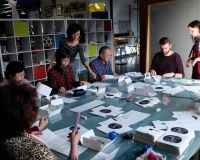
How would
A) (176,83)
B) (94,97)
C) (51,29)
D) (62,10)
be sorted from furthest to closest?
1. (62,10)
2. (51,29)
3. (176,83)
4. (94,97)

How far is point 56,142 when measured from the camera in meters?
1.40

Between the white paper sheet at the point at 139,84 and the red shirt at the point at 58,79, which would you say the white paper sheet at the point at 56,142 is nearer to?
the red shirt at the point at 58,79

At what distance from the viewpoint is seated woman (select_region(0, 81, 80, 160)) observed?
3.20ft

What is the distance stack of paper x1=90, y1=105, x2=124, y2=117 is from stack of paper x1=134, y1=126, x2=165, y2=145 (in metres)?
0.45

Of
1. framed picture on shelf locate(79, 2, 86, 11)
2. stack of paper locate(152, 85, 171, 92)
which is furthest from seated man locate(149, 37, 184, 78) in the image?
framed picture on shelf locate(79, 2, 86, 11)

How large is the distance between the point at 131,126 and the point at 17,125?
839mm

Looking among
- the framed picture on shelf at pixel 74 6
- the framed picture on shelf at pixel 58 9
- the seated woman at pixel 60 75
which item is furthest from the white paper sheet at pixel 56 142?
the framed picture on shelf at pixel 58 9

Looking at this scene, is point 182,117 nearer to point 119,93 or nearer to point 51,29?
point 119,93

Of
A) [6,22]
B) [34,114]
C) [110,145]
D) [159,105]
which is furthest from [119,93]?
[6,22]

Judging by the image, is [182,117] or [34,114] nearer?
[34,114]

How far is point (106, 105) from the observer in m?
2.05

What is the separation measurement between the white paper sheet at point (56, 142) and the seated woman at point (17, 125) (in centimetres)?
28

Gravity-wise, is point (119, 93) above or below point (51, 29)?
below

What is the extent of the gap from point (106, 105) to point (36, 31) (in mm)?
3020
